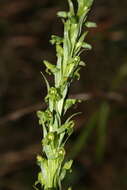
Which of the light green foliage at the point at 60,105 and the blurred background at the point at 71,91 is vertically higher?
the blurred background at the point at 71,91

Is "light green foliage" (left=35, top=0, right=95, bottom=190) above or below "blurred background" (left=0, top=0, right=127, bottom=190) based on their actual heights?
below

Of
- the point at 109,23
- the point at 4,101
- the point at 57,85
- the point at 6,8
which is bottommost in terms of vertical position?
the point at 57,85

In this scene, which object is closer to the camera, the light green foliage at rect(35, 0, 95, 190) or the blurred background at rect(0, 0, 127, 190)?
the light green foliage at rect(35, 0, 95, 190)

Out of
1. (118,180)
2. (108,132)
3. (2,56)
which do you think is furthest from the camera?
(2,56)

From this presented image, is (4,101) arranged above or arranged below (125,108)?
above

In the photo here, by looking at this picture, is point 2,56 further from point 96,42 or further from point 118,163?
point 118,163

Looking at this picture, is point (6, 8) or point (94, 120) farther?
point (6, 8)

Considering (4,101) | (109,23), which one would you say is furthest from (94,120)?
(109,23)

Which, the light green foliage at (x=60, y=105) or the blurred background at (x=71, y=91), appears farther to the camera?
the blurred background at (x=71, y=91)
